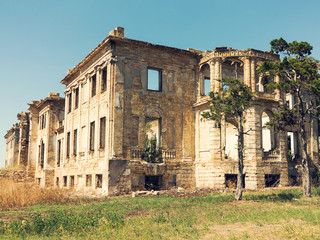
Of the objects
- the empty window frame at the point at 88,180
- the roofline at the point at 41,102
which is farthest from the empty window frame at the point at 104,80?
the roofline at the point at 41,102

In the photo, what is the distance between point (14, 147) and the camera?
45.1 m

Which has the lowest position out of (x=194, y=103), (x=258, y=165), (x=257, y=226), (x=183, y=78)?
(x=257, y=226)

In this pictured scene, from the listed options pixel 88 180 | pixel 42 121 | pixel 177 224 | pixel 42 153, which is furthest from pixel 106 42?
pixel 42 153

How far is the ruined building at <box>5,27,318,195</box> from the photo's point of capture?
20.8 meters

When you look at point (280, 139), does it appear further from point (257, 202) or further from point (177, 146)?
point (257, 202)

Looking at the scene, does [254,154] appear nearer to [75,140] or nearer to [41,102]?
[75,140]

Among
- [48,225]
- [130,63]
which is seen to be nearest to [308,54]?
[130,63]

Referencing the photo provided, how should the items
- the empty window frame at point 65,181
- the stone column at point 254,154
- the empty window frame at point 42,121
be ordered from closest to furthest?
the stone column at point 254,154 → the empty window frame at point 65,181 → the empty window frame at point 42,121

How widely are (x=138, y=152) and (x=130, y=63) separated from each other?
5.56 m

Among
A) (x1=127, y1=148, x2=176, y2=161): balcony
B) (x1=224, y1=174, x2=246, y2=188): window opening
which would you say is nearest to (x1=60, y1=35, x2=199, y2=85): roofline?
(x1=127, y1=148, x2=176, y2=161): balcony

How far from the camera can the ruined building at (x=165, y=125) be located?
20750mm

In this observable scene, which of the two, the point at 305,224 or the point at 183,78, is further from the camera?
the point at 183,78

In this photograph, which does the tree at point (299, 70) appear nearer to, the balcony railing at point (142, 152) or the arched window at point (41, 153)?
the balcony railing at point (142, 152)

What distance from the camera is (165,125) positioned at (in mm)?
22375
